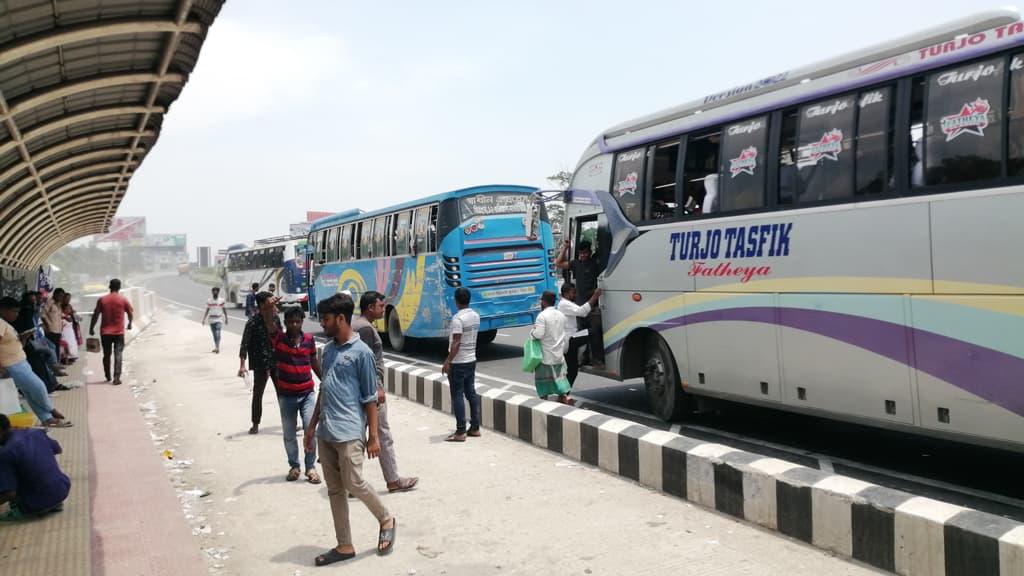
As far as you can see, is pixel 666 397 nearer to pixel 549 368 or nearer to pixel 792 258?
pixel 549 368

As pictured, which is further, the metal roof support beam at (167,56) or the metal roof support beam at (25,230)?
the metal roof support beam at (25,230)

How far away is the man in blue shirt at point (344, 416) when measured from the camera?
514 centimetres

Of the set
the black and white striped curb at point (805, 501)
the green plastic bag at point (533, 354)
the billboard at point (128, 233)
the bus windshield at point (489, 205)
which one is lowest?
the black and white striped curb at point (805, 501)

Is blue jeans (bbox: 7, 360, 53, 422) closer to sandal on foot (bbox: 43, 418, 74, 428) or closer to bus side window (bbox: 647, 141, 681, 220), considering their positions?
sandal on foot (bbox: 43, 418, 74, 428)

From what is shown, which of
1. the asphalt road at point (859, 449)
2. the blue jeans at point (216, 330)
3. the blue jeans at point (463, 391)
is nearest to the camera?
the asphalt road at point (859, 449)

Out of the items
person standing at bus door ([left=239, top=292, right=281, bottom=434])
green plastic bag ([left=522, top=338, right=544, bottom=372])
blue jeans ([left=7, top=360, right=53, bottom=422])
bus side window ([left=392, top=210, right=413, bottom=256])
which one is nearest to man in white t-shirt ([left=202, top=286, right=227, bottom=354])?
bus side window ([left=392, top=210, right=413, bottom=256])

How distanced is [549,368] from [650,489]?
9.82ft

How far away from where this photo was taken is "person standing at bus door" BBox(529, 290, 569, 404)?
9.12 m

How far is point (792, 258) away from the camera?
7.25 m

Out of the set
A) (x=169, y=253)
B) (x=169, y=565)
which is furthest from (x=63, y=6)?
(x=169, y=253)

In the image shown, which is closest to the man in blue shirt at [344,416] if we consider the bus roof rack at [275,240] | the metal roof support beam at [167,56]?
the metal roof support beam at [167,56]

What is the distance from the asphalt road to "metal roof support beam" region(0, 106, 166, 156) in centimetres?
689

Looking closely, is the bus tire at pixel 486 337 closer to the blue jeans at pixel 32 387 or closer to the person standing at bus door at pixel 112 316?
the person standing at bus door at pixel 112 316

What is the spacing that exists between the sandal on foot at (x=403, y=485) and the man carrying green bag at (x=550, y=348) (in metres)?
2.45
